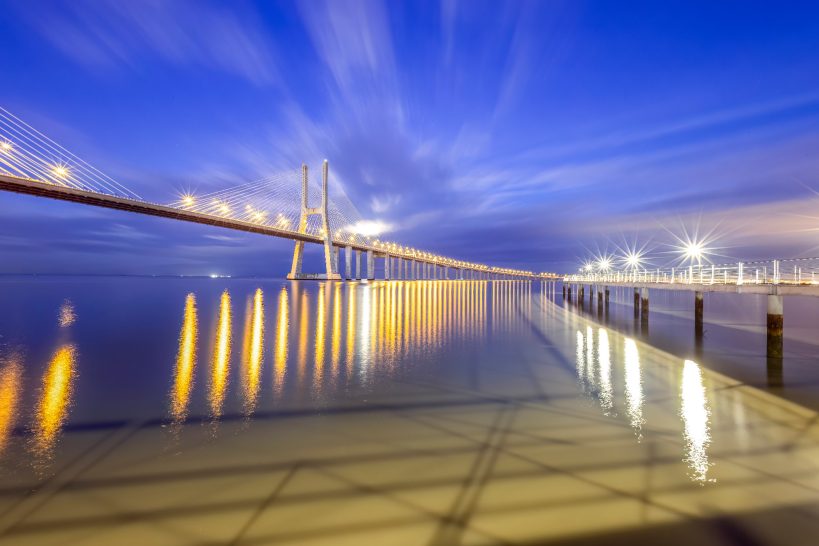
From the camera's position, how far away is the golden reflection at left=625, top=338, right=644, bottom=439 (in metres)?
8.41

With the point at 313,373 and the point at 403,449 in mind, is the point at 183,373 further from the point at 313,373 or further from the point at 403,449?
the point at 403,449

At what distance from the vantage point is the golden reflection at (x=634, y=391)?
841 cm

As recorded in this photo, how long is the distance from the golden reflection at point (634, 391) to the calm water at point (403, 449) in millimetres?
75

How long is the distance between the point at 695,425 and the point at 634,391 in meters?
2.55

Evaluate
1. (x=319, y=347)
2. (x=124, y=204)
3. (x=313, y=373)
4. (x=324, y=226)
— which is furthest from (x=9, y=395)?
(x=324, y=226)

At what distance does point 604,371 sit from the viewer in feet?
43.6

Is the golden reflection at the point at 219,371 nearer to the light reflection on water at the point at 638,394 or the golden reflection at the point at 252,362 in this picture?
the golden reflection at the point at 252,362

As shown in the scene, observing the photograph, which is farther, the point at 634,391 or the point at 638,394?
the point at 634,391

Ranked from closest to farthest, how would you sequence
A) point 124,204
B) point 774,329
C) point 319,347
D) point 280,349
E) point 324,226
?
point 774,329 < point 280,349 < point 319,347 < point 124,204 < point 324,226

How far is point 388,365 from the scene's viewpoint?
46.5 feet

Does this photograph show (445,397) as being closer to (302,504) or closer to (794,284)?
(302,504)

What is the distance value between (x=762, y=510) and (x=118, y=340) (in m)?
23.0

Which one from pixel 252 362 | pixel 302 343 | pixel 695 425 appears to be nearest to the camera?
pixel 695 425

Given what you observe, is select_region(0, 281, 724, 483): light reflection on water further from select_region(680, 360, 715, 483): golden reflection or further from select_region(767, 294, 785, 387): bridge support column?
select_region(767, 294, 785, 387): bridge support column
